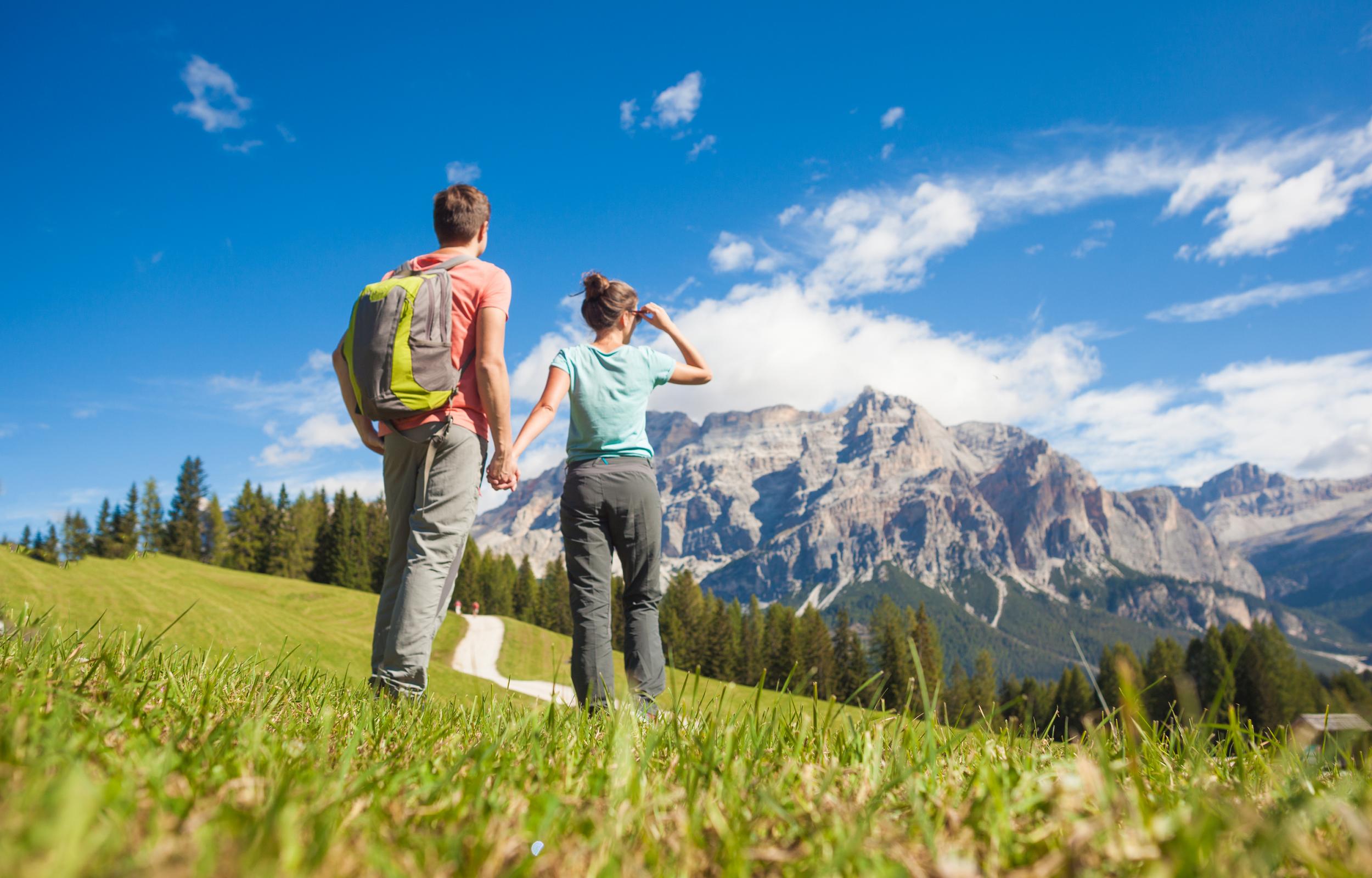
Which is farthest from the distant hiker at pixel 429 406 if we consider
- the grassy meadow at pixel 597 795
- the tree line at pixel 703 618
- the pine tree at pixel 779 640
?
the pine tree at pixel 779 640

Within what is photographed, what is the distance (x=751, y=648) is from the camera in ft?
256

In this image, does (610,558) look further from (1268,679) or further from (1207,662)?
(1268,679)

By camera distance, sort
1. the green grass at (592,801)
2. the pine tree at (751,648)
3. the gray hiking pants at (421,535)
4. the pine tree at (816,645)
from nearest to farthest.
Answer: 1. the green grass at (592,801)
2. the gray hiking pants at (421,535)
3. the pine tree at (816,645)
4. the pine tree at (751,648)

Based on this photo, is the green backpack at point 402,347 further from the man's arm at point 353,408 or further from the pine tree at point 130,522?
the pine tree at point 130,522

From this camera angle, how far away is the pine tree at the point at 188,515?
A: 79.7m

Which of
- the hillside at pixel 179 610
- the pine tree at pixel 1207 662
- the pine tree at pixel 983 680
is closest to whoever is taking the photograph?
the hillside at pixel 179 610

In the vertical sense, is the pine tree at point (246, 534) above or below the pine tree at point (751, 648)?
above

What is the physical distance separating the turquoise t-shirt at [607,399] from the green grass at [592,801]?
9.60 ft

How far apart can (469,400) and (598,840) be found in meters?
3.89

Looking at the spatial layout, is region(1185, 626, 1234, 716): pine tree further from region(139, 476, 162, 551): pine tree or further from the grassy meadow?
region(139, 476, 162, 551): pine tree

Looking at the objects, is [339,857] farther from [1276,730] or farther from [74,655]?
[1276,730]

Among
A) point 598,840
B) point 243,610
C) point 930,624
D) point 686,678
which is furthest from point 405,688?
point 930,624

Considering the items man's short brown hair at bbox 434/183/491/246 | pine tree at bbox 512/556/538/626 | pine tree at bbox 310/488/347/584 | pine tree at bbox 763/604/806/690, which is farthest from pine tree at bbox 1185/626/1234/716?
pine tree at bbox 310/488/347/584

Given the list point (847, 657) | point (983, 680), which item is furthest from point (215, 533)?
point (983, 680)
